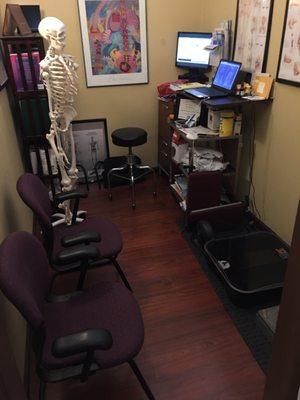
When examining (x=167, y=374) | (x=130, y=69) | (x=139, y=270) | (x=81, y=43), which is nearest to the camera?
(x=167, y=374)

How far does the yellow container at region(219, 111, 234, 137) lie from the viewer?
2402 mm

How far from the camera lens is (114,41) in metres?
3.08

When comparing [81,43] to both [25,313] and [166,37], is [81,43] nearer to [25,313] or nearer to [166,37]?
→ [166,37]

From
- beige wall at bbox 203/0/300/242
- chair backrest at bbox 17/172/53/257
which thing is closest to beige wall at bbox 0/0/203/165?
beige wall at bbox 203/0/300/242

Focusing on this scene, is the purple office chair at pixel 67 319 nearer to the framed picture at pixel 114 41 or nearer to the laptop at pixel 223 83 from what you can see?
the laptop at pixel 223 83

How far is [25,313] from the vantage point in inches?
39.6

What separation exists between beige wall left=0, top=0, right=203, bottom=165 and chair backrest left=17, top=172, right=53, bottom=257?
67.5 inches

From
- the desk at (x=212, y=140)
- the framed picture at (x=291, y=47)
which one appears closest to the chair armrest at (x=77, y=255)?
the desk at (x=212, y=140)

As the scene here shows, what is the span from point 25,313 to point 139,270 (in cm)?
130

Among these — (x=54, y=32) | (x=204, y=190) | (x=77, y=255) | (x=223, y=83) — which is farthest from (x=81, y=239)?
(x=223, y=83)

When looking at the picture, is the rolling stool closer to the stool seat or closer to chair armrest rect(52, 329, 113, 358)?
the stool seat

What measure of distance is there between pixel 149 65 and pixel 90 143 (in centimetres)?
104

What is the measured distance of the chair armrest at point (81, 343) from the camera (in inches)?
41.2

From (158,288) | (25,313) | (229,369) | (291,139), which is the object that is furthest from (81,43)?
(229,369)
